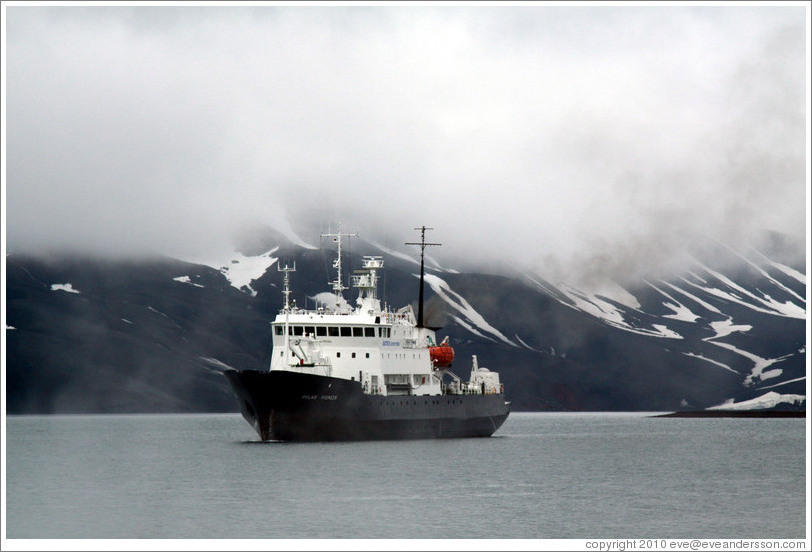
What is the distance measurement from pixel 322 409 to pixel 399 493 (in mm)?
20413

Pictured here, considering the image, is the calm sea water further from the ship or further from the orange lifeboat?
the orange lifeboat

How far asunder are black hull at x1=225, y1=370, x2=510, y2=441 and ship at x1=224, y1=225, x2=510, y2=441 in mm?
58

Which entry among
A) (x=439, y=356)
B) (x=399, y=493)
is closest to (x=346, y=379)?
(x=439, y=356)

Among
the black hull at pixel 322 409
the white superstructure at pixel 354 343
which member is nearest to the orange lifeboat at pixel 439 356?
the black hull at pixel 322 409

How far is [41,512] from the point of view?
146ft

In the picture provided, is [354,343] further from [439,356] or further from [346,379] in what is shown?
[439,356]

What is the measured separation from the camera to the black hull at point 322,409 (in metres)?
68.2

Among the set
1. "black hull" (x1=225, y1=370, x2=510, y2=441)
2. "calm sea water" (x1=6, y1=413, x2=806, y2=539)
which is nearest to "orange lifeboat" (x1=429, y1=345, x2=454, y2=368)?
"black hull" (x1=225, y1=370, x2=510, y2=441)

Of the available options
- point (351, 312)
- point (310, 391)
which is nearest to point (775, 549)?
point (310, 391)

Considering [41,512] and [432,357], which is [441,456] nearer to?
[432,357]

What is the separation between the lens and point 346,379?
6969 centimetres

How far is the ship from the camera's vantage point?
227 ft

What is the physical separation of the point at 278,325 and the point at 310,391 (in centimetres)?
664

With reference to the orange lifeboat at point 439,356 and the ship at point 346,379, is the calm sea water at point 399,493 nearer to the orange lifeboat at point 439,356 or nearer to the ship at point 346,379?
the ship at point 346,379
